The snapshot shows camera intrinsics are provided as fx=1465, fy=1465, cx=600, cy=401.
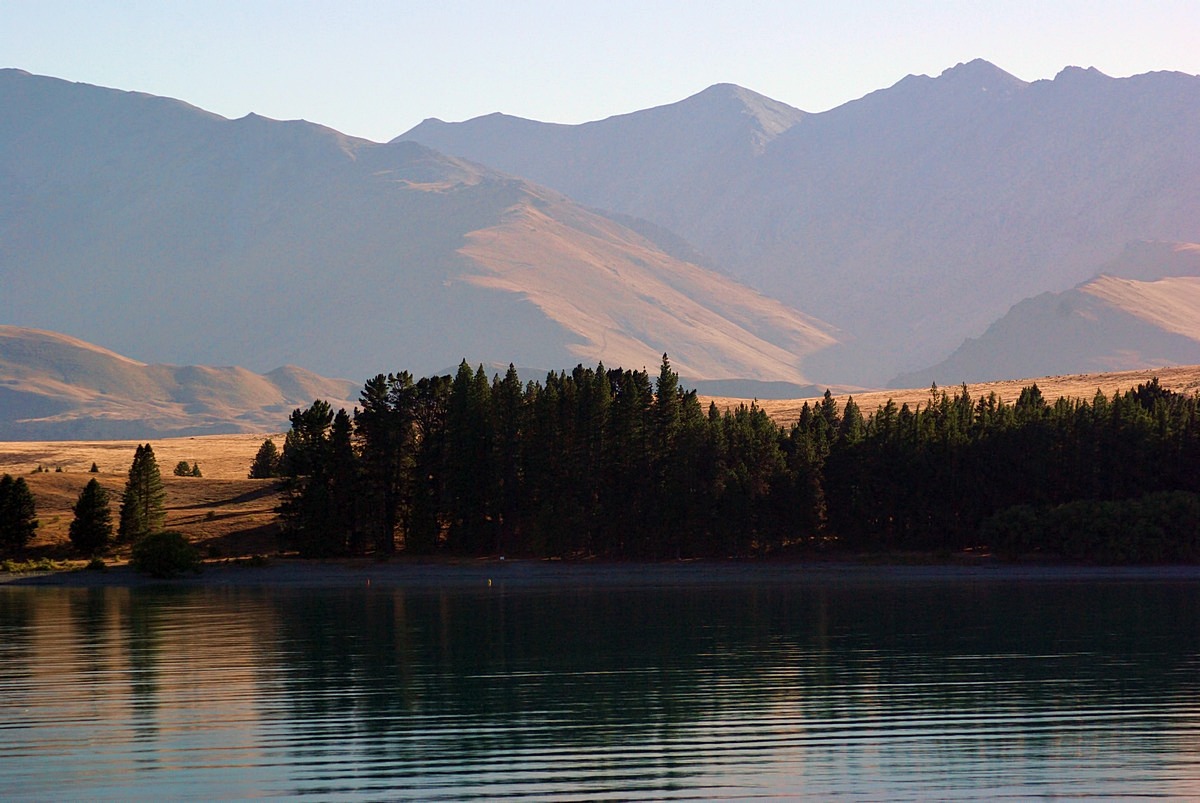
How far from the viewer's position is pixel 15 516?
13350 centimetres

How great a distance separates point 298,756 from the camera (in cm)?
3897

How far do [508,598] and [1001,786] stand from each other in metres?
68.6

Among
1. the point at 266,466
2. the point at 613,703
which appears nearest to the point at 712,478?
the point at 266,466

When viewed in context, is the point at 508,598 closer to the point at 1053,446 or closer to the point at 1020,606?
the point at 1020,606

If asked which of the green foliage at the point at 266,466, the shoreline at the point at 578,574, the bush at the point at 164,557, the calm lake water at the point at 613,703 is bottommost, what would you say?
the calm lake water at the point at 613,703

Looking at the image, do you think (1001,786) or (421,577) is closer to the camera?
(1001,786)

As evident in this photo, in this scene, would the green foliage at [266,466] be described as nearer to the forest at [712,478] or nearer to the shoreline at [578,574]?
the forest at [712,478]

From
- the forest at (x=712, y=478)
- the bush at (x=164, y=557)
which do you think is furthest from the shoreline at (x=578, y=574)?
the forest at (x=712, y=478)

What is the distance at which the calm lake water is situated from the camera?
35750 millimetres

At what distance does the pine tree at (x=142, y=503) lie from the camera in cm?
13500

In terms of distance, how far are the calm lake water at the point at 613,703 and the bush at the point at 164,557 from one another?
34.1 m

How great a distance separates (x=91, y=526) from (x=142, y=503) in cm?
529

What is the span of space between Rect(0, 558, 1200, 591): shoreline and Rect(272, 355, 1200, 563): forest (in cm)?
304

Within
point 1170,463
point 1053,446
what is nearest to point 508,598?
point 1053,446
